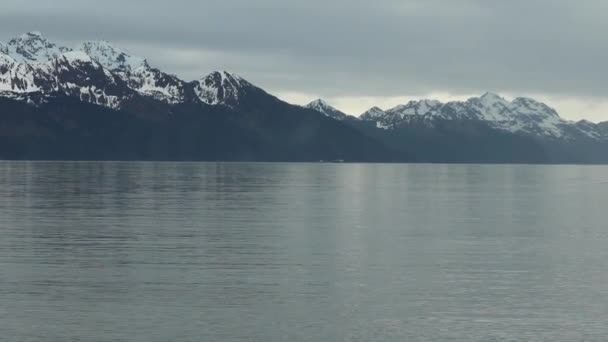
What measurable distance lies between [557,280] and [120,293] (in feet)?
87.1

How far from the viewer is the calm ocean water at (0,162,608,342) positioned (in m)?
47.2

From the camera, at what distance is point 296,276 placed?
2491 inches

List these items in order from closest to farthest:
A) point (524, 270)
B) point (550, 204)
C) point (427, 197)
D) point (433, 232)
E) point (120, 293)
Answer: point (120, 293) → point (524, 270) → point (433, 232) → point (550, 204) → point (427, 197)

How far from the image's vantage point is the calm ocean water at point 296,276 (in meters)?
47.2

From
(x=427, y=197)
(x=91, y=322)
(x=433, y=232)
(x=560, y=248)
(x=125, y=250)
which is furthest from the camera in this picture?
(x=427, y=197)

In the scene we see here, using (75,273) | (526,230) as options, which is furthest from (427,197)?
(75,273)

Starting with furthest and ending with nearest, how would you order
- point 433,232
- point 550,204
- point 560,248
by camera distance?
point 550,204
point 433,232
point 560,248

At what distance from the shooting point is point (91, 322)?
47969 millimetres

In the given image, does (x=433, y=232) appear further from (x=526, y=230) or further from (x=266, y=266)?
(x=266, y=266)

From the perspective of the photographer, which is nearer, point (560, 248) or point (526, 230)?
point (560, 248)

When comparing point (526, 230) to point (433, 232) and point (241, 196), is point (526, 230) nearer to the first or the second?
point (433, 232)

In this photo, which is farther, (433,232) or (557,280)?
(433,232)

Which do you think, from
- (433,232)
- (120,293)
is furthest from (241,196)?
(120,293)

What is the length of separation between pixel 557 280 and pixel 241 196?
324 feet
